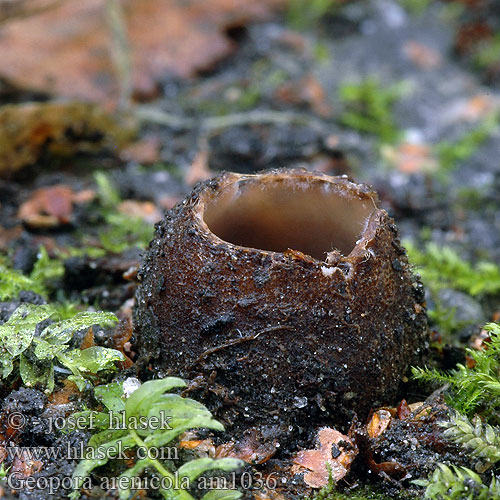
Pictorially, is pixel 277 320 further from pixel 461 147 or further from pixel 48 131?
pixel 461 147

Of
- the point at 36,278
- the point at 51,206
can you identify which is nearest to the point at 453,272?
the point at 36,278

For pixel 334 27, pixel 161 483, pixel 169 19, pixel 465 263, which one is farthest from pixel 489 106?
pixel 161 483

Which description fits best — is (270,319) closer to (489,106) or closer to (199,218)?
(199,218)

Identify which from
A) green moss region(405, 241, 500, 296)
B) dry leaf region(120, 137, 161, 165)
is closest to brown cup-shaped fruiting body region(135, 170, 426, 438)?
green moss region(405, 241, 500, 296)

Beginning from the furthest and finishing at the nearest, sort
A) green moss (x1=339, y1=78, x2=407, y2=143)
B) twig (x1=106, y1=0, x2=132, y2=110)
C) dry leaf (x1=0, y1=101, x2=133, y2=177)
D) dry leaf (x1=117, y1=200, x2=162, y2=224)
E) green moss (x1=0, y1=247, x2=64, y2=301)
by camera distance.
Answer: green moss (x1=339, y1=78, x2=407, y2=143), twig (x1=106, y1=0, x2=132, y2=110), dry leaf (x1=117, y1=200, x2=162, y2=224), dry leaf (x1=0, y1=101, x2=133, y2=177), green moss (x1=0, y1=247, x2=64, y2=301)

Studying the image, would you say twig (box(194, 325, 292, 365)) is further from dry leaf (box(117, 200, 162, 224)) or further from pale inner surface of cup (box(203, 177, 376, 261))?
dry leaf (box(117, 200, 162, 224))

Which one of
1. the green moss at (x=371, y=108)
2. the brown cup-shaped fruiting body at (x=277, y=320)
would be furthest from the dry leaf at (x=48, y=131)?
the brown cup-shaped fruiting body at (x=277, y=320)
